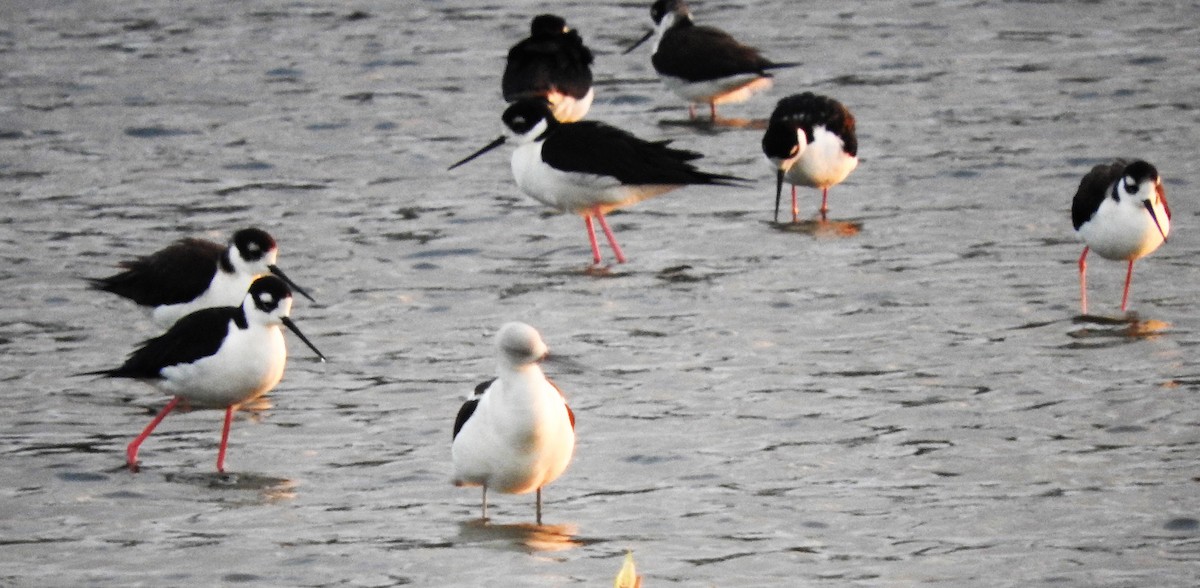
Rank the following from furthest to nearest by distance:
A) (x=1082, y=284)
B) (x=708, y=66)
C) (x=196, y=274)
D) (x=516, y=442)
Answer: (x=708, y=66) < (x=1082, y=284) < (x=196, y=274) < (x=516, y=442)

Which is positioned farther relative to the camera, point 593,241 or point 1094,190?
point 593,241

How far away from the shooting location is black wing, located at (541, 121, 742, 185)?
15148 millimetres

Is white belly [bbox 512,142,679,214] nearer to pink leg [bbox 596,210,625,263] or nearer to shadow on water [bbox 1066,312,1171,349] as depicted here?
pink leg [bbox 596,210,625,263]

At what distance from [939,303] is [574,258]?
10.4ft

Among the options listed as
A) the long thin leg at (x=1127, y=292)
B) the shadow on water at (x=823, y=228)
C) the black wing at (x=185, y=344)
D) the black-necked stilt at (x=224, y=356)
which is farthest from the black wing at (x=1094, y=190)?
the black wing at (x=185, y=344)

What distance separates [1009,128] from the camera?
1881 cm

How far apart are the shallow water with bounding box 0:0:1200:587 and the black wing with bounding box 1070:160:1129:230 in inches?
22.6

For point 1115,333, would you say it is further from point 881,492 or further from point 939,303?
point 881,492

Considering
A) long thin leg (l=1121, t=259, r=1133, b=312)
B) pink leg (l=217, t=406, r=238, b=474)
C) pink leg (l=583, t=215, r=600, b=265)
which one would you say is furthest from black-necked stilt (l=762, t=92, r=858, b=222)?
pink leg (l=217, t=406, r=238, b=474)

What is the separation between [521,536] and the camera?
370 inches

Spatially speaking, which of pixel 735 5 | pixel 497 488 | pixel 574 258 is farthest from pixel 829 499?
pixel 735 5

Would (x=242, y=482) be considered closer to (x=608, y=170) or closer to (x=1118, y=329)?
(x=608, y=170)

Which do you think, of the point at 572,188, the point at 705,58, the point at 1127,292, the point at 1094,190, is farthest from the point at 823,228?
the point at 705,58

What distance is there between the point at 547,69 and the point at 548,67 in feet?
0.13
